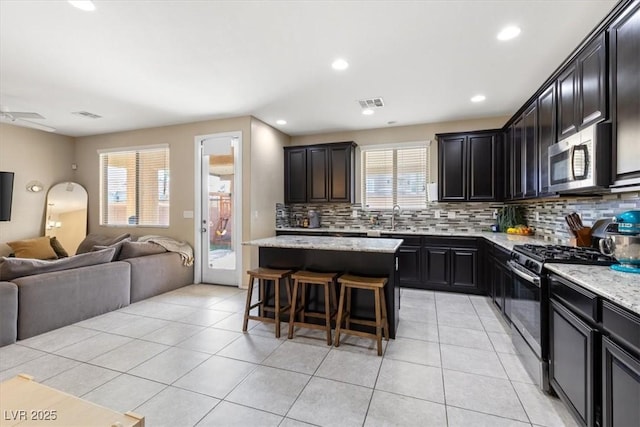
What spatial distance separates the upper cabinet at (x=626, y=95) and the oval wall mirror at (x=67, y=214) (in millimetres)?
7588

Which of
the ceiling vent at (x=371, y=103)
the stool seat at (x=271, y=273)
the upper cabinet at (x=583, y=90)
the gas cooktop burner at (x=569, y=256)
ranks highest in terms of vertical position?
the ceiling vent at (x=371, y=103)

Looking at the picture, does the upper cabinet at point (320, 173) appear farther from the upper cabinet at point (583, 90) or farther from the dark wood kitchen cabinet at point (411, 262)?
the upper cabinet at point (583, 90)

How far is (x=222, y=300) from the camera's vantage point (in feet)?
13.7

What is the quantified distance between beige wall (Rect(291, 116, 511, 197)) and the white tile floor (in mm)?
2856

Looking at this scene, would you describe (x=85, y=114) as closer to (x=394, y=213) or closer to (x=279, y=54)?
(x=279, y=54)

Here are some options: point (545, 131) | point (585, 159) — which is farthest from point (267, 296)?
point (545, 131)

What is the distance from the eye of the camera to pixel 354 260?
3.10m

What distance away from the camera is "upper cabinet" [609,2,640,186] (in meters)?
1.70

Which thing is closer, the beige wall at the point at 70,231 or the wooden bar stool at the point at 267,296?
the wooden bar stool at the point at 267,296

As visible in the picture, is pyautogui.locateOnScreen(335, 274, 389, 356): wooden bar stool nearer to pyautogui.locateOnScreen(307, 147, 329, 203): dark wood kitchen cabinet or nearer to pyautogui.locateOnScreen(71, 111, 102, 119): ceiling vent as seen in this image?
pyautogui.locateOnScreen(307, 147, 329, 203): dark wood kitchen cabinet

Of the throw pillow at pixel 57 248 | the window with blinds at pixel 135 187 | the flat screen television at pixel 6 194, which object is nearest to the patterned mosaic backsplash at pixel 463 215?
the window with blinds at pixel 135 187

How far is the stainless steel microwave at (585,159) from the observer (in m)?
1.96

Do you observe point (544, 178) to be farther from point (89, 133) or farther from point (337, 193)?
point (89, 133)

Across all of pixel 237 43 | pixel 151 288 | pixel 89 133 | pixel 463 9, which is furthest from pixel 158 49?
pixel 89 133
